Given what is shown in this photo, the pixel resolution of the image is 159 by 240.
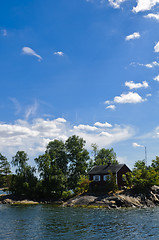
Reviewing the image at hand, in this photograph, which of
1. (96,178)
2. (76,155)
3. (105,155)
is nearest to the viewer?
(96,178)

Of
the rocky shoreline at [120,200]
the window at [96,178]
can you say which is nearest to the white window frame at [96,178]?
the window at [96,178]

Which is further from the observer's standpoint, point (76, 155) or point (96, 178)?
point (76, 155)

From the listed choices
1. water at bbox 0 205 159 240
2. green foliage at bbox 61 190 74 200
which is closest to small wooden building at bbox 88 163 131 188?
green foliage at bbox 61 190 74 200

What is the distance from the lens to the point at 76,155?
246 ft

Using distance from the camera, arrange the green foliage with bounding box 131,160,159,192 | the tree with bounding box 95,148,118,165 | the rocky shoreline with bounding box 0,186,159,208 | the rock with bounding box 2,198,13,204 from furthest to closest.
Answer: the tree with bounding box 95,148,118,165 → the rock with bounding box 2,198,13,204 → the green foliage with bounding box 131,160,159,192 → the rocky shoreline with bounding box 0,186,159,208

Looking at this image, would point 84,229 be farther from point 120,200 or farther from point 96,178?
point 96,178

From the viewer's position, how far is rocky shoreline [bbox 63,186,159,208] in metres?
48.2

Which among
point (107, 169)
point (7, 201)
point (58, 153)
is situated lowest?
point (7, 201)

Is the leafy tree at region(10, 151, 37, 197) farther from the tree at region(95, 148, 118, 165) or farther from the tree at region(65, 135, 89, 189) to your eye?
the tree at region(95, 148, 118, 165)

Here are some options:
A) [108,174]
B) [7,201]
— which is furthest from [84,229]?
[7,201]

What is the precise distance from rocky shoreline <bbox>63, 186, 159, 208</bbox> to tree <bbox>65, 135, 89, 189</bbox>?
20.1 meters

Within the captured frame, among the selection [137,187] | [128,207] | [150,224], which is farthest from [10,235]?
[137,187]

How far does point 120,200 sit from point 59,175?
2195 centimetres

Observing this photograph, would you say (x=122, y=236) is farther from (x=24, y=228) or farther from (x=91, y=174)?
(x=91, y=174)
